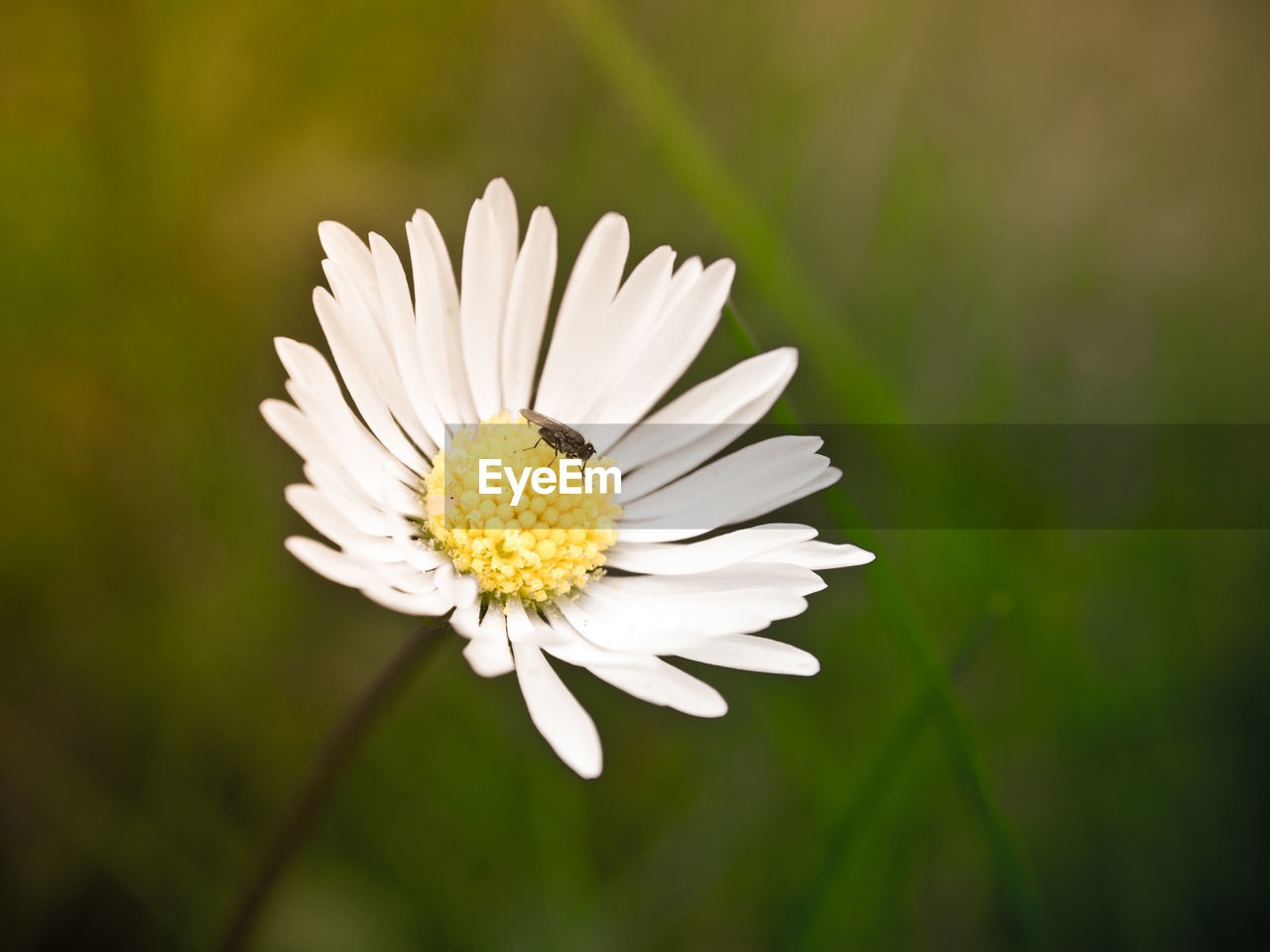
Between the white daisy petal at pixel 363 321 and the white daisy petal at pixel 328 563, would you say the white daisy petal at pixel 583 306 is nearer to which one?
the white daisy petal at pixel 363 321

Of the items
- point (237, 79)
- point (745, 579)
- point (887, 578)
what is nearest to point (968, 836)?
point (887, 578)

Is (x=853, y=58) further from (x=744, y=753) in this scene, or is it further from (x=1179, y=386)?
(x=744, y=753)

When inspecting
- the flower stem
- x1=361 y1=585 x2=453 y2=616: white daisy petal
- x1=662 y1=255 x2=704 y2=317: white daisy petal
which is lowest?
the flower stem

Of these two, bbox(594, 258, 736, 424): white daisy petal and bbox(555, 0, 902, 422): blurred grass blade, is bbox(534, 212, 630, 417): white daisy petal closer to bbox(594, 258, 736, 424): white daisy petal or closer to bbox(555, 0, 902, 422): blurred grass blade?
bbox(594, 258, 736, 424): white daisy petal

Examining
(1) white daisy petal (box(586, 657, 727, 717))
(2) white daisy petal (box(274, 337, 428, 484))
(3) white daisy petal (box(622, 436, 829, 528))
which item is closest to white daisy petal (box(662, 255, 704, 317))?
(3) white daisy petal (box(622, 436, 829, 528))

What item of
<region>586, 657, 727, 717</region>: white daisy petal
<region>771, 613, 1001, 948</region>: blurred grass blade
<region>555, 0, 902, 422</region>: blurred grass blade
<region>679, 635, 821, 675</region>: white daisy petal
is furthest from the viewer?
<region>555, 0, 902, 422</region>: blurred grass blade

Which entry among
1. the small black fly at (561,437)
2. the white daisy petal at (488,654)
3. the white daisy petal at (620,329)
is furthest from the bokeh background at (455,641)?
the white daisy petal at (488,654)

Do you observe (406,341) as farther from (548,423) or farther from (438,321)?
(548,423)
